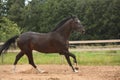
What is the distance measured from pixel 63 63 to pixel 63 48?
3876 mm

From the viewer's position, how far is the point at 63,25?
10.8m

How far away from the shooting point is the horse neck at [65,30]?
1070 cm

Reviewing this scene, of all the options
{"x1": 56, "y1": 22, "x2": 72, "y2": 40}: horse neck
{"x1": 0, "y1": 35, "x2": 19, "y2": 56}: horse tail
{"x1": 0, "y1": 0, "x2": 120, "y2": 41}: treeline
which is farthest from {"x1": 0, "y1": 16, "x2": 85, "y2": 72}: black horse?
{"x1": 0, "y1": 0, "x2": 120, "y2": 41}: treeline

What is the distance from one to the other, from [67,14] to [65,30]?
47.8m

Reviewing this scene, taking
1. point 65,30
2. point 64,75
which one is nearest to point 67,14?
point 65,30

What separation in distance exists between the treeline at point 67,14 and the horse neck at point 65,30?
3781cm

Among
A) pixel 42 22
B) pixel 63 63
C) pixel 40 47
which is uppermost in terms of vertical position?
pixel 40 47

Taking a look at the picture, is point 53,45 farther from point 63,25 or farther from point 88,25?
point 88,25

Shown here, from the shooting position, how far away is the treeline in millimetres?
51438

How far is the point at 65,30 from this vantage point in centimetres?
1076

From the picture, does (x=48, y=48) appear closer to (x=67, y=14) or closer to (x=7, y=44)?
(x=7, y=44)

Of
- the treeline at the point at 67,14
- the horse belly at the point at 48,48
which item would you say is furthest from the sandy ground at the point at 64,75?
the treeline at the point at 67,14

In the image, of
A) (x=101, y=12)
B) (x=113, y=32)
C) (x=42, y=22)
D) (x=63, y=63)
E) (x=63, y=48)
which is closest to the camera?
(x=63, y=48)

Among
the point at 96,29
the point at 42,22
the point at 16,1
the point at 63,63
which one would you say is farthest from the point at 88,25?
the point at 63,63
